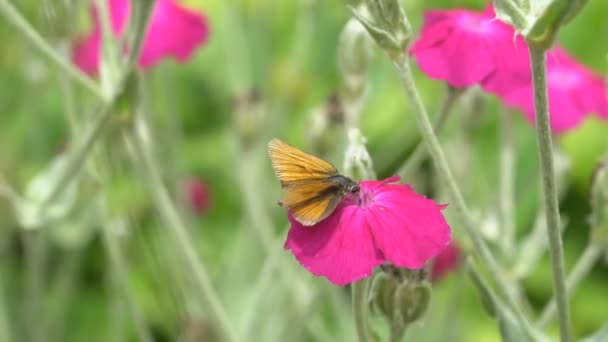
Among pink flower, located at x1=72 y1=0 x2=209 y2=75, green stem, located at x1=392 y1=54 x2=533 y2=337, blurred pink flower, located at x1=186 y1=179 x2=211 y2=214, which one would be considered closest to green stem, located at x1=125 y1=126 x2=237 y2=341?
pink flower, located at x1=72 y1=0 x2=209 y2=75

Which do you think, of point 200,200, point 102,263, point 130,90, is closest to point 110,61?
point 130,90

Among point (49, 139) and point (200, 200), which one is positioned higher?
point (49, 139)

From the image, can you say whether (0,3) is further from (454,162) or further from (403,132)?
(403,132)

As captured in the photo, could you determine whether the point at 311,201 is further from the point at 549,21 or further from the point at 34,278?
the point at 34,278

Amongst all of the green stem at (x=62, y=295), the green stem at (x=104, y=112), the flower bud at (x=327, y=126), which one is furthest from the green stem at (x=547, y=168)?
the green stem at (x=62, y=295)

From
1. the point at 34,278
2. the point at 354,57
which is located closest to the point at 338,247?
the point at 354,57
